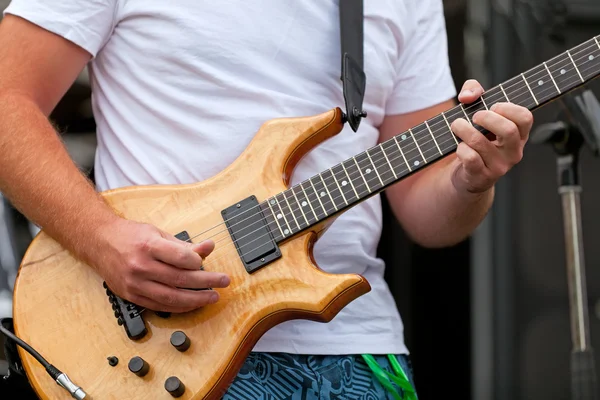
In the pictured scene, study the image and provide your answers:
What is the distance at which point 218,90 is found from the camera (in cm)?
152

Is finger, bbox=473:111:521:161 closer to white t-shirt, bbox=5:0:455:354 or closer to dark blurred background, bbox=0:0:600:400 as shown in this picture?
white t-shirt, bbox=5:0:455:354

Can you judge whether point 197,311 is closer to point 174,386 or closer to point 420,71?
point 174,386

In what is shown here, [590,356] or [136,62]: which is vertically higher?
[136,62]

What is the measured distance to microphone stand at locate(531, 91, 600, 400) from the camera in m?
1.76

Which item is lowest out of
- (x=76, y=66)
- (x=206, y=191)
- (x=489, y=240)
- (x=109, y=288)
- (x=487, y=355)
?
(x=487, y=355)

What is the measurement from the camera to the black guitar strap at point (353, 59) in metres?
1.50

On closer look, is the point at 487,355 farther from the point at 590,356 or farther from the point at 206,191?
the point at 206,191

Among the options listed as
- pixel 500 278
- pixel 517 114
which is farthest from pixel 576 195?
pixel 500 278

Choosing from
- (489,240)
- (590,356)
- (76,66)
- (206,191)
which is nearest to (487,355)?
(489,240)

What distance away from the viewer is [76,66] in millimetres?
1514

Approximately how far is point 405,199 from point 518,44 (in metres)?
1.05

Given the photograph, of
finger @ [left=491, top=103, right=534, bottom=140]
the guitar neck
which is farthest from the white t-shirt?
finger @ [left=491, top=103, right=534, bottom=140]

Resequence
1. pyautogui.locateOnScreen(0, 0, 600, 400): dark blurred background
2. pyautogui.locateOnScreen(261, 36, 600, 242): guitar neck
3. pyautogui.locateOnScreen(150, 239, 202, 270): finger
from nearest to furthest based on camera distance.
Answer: pyautogui.locateOnScreen(150, 239, 202, 270): finger, pyautogui.locateOnScreen(261, 36, 600, 242): guitar neck, pyautogui.locateOnScreen(0, 0, 600, 400): dark blurred background

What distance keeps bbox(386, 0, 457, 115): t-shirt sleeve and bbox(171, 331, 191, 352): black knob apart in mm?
696
